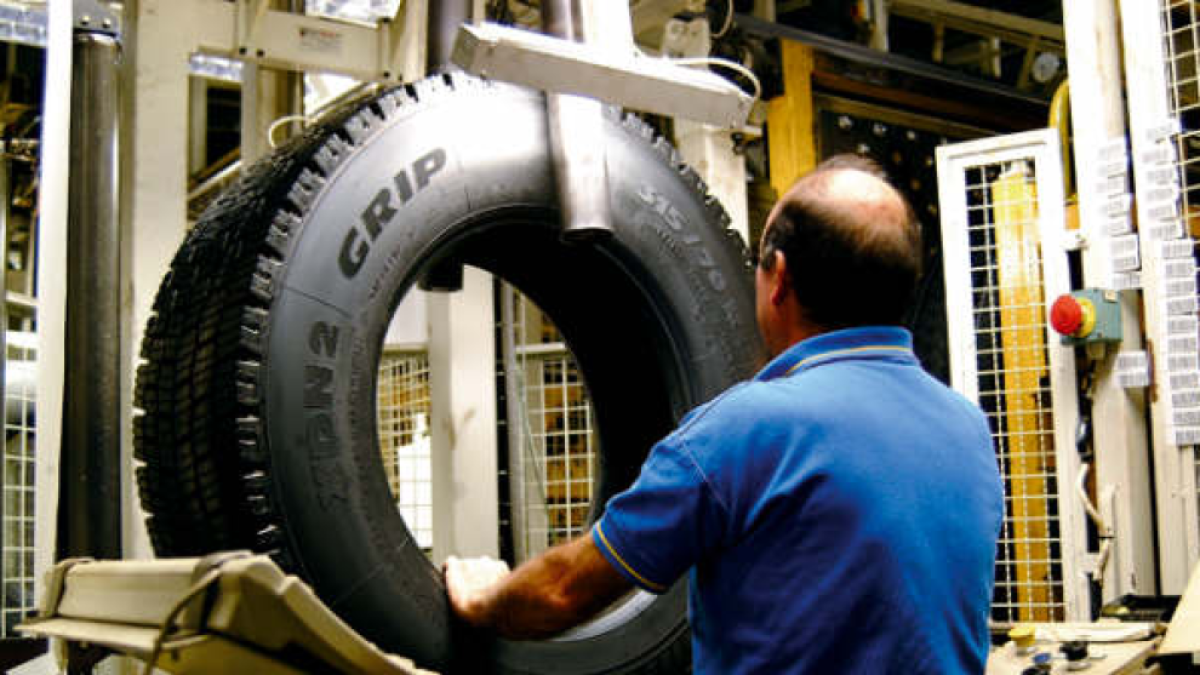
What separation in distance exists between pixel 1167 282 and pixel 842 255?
150 cm

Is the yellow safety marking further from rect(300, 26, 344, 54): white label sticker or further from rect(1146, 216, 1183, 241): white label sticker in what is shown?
rect(300, 26, 344, 54): white label sticker

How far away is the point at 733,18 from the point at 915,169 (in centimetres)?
106

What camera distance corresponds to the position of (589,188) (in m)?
2.35

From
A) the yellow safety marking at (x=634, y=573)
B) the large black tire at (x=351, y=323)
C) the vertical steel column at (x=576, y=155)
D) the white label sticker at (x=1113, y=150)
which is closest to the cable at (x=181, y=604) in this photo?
the yellow safety marking at (x=634, y=573)

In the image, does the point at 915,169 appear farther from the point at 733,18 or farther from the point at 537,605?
the point at 537,605

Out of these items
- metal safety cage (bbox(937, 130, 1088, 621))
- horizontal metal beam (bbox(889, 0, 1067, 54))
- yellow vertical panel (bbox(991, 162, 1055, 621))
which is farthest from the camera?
horizontal metal beam (bbox(889, 0, 1067, 54))

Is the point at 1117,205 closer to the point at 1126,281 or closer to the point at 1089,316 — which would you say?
the point at 1126,281

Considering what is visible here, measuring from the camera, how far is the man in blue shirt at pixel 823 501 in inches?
57.9

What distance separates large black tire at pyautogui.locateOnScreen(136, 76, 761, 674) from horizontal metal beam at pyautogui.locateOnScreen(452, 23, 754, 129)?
0.24m

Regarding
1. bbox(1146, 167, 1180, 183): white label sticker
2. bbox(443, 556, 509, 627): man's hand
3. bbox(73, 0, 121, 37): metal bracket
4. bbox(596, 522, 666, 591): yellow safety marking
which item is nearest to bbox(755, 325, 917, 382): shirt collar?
bbox(596, 522, 666, 591): yellow safety marking

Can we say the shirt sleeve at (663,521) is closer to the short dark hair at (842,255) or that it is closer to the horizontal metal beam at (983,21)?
the short dark hair at (842,255)

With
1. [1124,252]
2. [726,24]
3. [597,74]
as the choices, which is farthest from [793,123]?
[597,74]

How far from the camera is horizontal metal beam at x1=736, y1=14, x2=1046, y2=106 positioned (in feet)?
13.7

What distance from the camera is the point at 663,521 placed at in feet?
4.87
